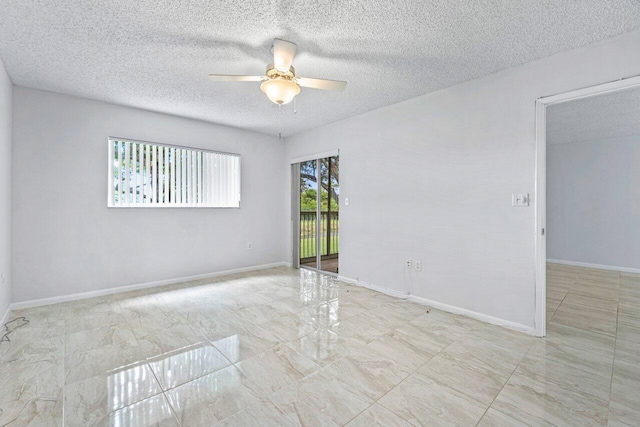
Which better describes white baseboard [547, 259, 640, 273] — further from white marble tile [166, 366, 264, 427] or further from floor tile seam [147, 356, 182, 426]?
floor tile seam [147, 356, 182, 426]

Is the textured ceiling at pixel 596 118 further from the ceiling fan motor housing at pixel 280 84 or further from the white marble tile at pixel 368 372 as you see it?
the white marble tile at pixel 368 372

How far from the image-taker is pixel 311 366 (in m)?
2.05

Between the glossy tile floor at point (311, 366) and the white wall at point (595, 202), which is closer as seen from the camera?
the glossy tile floor at point (311, 366)

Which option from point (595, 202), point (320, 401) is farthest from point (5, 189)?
point (595, 202)

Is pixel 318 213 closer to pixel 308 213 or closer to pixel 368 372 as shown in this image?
pixel 308 213

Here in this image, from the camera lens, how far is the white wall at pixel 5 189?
106 inches

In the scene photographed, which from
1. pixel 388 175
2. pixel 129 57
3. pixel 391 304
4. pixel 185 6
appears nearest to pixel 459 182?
pixel 388 175

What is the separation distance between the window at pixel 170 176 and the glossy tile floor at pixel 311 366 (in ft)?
4.85

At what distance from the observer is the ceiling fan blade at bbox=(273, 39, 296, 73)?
2.21 metres

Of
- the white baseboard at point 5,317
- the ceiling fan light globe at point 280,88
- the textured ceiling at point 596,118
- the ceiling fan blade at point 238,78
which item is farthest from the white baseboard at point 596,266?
the white baseboard at point 5,317

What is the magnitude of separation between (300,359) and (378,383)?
62 centimetres

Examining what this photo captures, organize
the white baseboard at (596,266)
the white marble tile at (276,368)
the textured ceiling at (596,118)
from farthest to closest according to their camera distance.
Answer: the white baseboard at (596,266), the textured ceiling at (596,118), the white marble tile at (276,368)

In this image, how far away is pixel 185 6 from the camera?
1919 millimetres

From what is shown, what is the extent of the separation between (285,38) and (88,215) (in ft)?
10.9
